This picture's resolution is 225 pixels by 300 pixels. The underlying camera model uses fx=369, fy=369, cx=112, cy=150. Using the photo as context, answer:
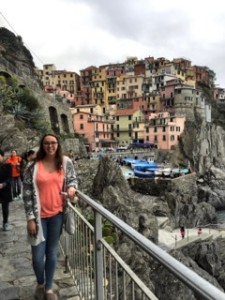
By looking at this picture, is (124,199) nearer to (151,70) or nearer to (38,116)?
(38,116)

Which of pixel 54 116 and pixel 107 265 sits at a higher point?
pixel 54 116

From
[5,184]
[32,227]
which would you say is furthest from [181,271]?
[5,184]

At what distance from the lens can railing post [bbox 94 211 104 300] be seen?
358 cm

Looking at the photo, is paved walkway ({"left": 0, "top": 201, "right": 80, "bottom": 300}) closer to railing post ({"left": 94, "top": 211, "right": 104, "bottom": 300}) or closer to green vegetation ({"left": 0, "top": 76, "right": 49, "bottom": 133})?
railing post ({"left": 94, "top": 211, "right": 104, "bottom": 300})

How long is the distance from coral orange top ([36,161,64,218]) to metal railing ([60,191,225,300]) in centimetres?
33

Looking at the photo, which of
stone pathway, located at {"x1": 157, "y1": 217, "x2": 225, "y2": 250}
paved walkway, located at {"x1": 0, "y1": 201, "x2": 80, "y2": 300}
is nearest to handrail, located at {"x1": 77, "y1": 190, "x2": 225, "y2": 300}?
paved walkway, located at {"x1": 0, "y1": 201, "x2": 80, "y2": 300}

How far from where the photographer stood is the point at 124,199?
17.4m

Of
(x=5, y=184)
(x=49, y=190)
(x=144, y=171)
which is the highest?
(x=49, y=190)

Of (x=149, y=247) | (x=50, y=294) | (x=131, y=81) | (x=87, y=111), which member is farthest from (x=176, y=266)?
(x=131, y=81)

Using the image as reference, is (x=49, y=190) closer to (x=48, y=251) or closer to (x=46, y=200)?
(x=46, y=200)

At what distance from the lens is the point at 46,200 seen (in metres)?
4.17

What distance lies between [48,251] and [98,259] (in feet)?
3.17

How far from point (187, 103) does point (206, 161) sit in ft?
85.3

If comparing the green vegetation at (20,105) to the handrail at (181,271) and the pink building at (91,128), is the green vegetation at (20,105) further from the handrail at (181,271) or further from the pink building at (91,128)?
the pink building at (91,128)
